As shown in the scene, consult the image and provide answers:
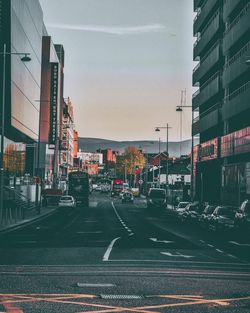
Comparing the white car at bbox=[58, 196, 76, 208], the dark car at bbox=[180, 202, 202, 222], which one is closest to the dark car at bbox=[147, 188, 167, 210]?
the white car at bbox=[58, 196, 76, 208]

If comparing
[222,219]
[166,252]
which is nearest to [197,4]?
[222,219]

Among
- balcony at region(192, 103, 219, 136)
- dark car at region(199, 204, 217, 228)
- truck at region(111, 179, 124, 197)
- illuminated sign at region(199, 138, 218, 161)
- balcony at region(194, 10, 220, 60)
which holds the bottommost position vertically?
dark car at region(199, 204, 217, 228)

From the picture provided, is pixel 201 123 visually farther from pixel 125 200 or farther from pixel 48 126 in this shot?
pixel 48 126

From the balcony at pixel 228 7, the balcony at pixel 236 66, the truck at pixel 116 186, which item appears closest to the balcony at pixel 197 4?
the balcony at pixel 228 7

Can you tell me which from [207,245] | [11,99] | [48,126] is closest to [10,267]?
[207,245]

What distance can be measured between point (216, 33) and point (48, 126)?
51.4 m

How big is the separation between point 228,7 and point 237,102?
10653mm

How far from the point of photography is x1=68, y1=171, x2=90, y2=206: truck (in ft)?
298

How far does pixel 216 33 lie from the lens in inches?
3231

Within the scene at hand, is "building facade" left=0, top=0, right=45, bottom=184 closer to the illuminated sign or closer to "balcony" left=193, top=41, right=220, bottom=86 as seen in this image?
"balcony" left=193, top=41, right=220, bottom=86

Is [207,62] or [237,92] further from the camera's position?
[207,62]

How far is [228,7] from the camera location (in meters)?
75.1

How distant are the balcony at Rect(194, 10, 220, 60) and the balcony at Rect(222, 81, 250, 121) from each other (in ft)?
30.0

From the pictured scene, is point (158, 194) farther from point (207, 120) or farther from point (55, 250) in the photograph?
point (55, 250)
